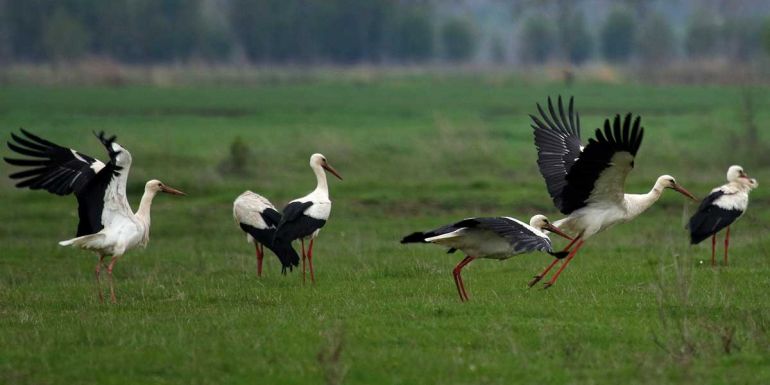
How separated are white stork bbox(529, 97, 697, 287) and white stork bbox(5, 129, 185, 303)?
3.68 meters

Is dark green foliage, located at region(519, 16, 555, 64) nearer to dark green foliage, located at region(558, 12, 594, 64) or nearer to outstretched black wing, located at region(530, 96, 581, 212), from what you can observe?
dark green foliage, located at region(558, 12, 594, 64)

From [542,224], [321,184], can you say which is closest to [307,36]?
[321,184]

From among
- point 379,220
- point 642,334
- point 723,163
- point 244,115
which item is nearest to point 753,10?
point 244,115

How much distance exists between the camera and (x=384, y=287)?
1155 centimetres

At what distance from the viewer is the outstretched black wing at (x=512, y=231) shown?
388 inches

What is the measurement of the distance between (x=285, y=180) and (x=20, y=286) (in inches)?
475

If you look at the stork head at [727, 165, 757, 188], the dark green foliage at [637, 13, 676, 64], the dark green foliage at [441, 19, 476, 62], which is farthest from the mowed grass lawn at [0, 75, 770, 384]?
the dark green foliage at [441, 19, 476, 62]

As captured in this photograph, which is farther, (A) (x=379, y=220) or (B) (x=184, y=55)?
(B) (x=184, y=55)

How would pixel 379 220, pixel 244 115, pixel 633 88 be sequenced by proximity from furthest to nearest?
pixel 633 88
pixel 244 115
pixel 379 220

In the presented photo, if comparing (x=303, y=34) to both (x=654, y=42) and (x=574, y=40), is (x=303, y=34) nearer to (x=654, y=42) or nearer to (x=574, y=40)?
(x=574, y=40)

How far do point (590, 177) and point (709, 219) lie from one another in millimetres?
2563

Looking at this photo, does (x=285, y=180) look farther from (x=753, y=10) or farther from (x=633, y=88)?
(x=753, y=10)

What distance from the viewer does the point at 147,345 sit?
8477 millimetres

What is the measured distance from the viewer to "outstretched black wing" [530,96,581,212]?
12742 millimetres
